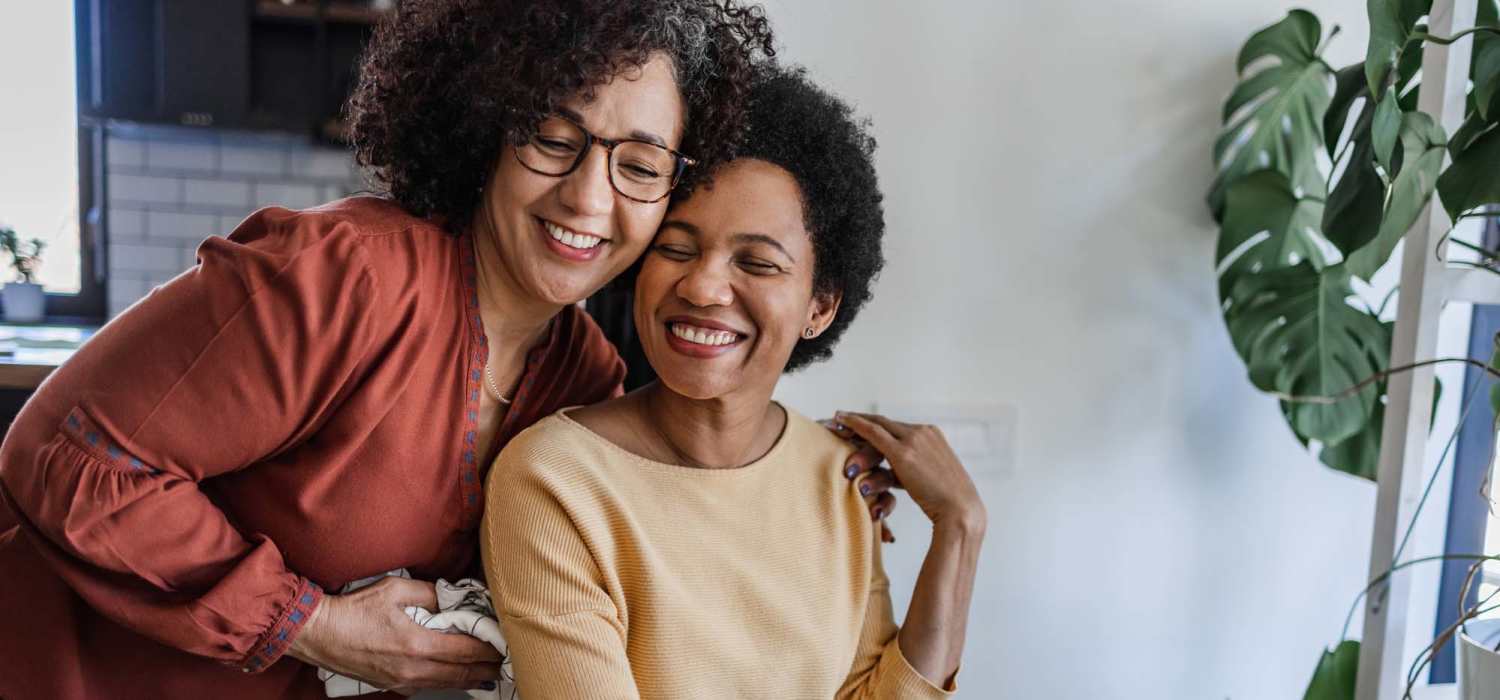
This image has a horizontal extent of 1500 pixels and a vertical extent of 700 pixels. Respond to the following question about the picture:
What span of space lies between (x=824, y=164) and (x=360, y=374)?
0.53m

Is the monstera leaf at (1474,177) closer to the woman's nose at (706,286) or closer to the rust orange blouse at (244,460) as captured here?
the woman's nose at (706,286)

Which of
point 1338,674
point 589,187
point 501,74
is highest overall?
point 501,74

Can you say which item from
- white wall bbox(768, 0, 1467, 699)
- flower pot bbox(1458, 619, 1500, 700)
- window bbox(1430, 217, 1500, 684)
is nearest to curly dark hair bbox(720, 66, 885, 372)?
white wall bbox(768, 0, 1467, 699)

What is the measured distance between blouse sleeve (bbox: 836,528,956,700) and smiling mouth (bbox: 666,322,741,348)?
38 cm

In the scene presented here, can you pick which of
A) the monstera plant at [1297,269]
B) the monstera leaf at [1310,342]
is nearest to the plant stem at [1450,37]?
the monstera plant at [1297,269]

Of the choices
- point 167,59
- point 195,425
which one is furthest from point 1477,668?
point 167,59

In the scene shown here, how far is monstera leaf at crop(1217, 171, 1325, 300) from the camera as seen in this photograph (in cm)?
183

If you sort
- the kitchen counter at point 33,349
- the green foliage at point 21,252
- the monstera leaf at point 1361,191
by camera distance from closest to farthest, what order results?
1. the monstera leaf at point 1361,191
2. the kitchen counter at point 33,349
3. the green foliage at point 21,252

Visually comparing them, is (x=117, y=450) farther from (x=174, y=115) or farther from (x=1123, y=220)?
(x=174, y=115)

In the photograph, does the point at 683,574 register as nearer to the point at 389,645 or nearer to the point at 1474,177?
the point at 389,645

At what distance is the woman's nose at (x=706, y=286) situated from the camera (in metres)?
1.13

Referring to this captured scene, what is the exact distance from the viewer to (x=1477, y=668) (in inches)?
55.1

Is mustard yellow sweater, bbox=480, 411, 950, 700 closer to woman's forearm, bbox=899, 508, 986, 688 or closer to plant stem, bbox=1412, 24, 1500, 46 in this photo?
woman's forearm, bbox=899, 508, 986, 688

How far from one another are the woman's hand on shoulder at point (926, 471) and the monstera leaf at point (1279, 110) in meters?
0.85
